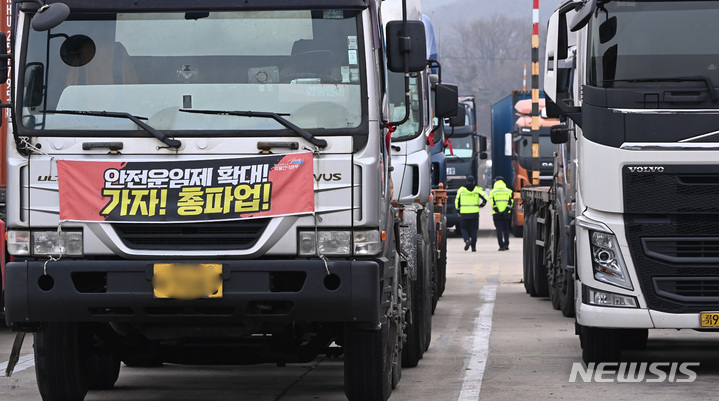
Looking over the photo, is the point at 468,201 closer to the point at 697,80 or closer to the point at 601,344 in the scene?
A: the point at 601,344

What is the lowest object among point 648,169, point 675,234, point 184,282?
point 184,282

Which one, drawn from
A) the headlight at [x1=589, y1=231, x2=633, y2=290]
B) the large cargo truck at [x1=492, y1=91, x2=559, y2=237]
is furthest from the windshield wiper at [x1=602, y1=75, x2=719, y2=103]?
the large cargo truck at [x1=492, y1=91, x2=559, y2=237]

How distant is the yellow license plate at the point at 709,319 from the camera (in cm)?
1014

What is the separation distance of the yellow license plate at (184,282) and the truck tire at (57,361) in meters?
1.10

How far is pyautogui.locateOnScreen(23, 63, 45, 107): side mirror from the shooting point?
8172mm

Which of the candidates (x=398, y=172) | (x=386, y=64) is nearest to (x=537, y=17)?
(x=398, y=172)

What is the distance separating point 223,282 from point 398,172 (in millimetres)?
5341

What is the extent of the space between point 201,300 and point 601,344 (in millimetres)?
4170

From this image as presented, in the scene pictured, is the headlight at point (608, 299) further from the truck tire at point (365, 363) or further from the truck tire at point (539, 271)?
the truck tire at point (539, 271)

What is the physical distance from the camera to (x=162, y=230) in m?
7.99

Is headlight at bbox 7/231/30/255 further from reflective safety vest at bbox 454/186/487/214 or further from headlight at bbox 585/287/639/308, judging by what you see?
reflective safety vest at bbox 454/186/487/214

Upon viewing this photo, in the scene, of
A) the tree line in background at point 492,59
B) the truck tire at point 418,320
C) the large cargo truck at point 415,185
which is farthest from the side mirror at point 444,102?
the tree line in background at point 492,59

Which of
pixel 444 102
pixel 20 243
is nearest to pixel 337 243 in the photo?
pixel 20 243

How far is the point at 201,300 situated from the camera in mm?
7953
